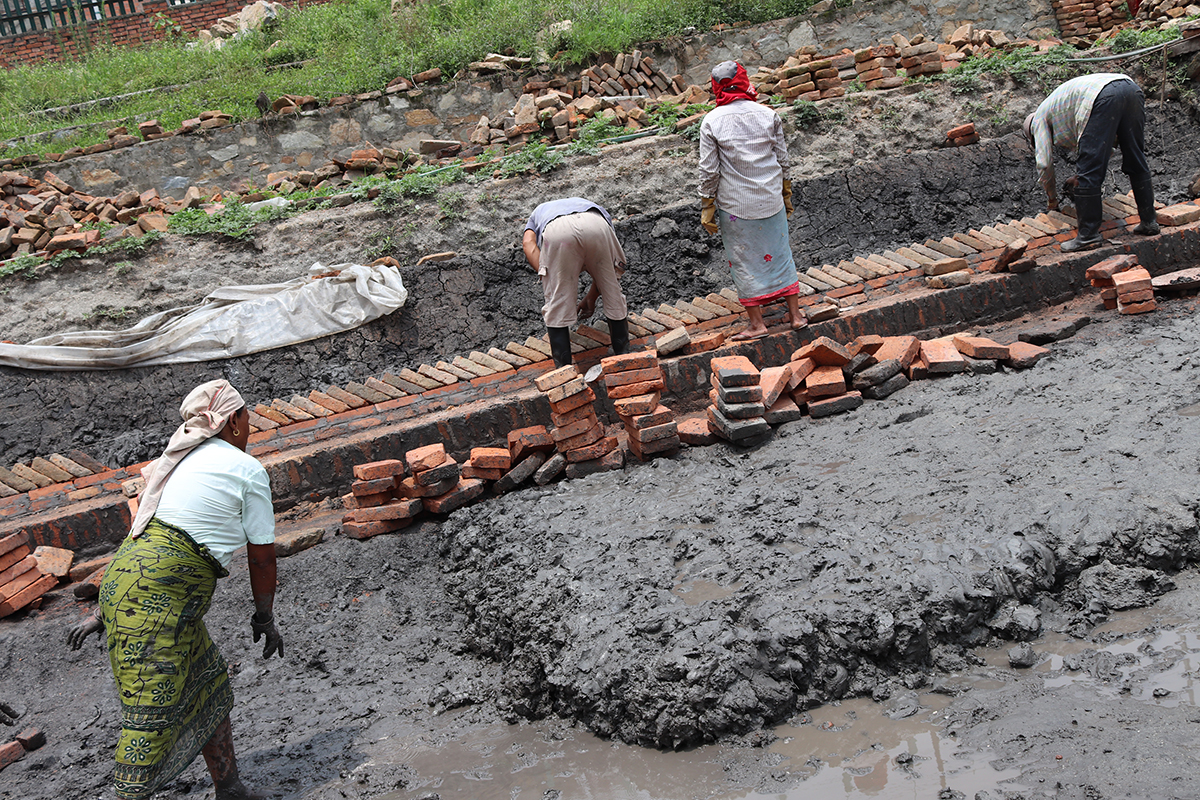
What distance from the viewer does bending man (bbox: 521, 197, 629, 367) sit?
193 inches

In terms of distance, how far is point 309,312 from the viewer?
6445mm

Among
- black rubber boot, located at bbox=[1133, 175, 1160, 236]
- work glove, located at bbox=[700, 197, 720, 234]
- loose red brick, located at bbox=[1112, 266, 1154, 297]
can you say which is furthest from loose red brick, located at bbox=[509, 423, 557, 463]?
black rubber boot, located at bbox=[1133, 175, 1160, 236]

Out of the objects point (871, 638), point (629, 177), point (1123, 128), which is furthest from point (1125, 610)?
point (629, 177)

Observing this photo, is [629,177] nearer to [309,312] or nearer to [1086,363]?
[309,312]

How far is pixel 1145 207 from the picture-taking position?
6066 millimetres

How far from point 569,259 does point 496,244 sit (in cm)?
233

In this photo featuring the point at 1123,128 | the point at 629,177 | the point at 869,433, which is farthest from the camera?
the point at 629,177

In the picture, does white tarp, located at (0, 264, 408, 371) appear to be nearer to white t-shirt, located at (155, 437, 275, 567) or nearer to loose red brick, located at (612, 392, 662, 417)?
loose red brick, located at (612, 392, 662, 417)

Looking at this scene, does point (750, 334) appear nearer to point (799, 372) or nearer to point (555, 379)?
point (799, 372)

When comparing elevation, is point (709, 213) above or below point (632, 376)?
above

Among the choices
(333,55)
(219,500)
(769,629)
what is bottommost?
(769,629)

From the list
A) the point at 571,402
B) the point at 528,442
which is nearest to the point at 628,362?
the point at 571,402

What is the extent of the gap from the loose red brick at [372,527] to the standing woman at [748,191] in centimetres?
245

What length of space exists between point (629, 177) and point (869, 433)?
4.04 m
